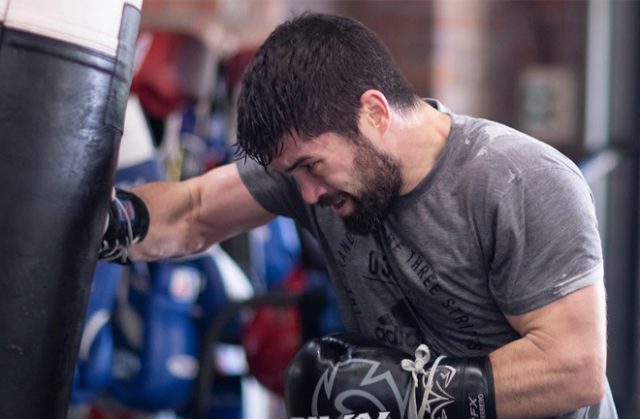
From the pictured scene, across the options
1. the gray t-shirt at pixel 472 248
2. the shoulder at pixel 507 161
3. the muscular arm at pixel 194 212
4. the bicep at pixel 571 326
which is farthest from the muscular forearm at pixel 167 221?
the bicep at pixel 571 326

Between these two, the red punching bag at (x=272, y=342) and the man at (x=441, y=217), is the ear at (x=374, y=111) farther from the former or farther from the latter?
the red punching bag at (x=272, y=342)

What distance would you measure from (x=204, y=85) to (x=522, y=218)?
163 centimetres

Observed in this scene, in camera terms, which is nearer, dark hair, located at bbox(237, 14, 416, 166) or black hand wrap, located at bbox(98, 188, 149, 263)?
dark hair, located at bbox(237, 14, 416, 166)

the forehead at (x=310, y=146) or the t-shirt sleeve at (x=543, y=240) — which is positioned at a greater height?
the forehead at (x=310, y=146)

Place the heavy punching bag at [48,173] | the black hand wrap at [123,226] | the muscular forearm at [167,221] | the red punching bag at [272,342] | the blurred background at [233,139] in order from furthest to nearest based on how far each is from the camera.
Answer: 1. the red punching bag at [272,342]
2. the blurred background at [233,139]
3. the muscular forearm at [167,221]
4. the black hand wrap at [123,226]
5. the heavy punching bag at [48,173]

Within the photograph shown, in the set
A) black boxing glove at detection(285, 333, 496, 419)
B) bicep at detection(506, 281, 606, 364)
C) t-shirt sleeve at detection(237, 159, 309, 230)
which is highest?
t-shirt sleeve at detection(237, 159, 309, 230)

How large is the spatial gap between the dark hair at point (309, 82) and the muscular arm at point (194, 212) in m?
0.23

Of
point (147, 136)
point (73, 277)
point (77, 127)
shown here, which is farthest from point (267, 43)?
point (147, 136)

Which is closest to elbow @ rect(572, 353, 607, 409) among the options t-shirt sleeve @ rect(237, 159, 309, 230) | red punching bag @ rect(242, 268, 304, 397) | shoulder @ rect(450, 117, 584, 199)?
shoulder @ rect(450, 117, 584, 199)

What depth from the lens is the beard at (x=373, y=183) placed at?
146 cm

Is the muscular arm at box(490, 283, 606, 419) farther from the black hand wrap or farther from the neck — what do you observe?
the black hand wrap

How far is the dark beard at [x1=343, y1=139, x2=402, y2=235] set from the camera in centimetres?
146

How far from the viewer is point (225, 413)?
2846 millimetres

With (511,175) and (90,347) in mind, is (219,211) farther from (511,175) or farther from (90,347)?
(90,347)
